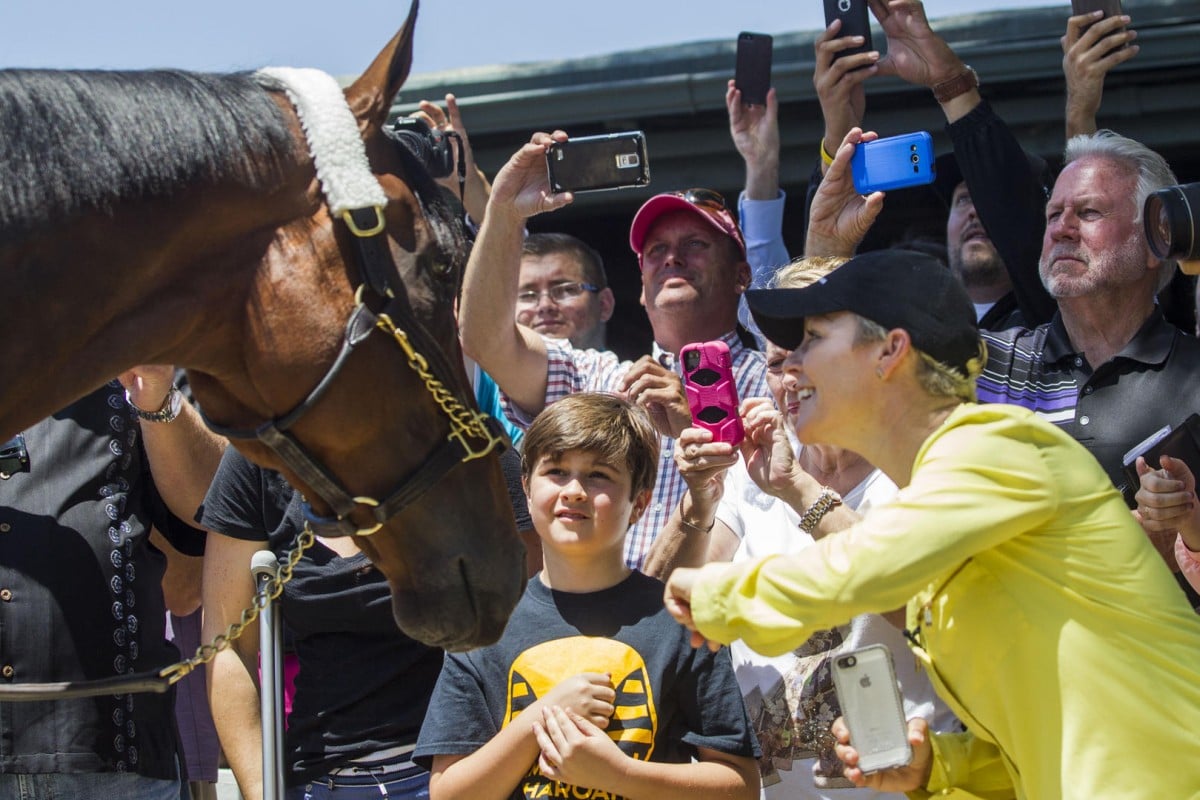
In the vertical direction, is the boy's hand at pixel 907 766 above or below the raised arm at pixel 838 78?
below

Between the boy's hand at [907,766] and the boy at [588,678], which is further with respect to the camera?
the boy at [588,678]

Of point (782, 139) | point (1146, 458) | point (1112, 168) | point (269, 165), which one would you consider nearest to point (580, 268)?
point (782, 139)

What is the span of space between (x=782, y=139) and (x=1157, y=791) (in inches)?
165

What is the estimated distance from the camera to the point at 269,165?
2328 millimetres

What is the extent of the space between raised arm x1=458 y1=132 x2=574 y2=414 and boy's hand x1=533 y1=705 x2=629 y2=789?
131 centimetres

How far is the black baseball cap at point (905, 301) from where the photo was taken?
8.39 ft

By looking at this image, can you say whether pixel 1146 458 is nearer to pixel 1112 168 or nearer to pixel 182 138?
pixel 1112 168

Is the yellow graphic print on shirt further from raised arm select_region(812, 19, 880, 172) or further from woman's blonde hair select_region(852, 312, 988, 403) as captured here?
raised arm select_region(812, 19, 880, 172)

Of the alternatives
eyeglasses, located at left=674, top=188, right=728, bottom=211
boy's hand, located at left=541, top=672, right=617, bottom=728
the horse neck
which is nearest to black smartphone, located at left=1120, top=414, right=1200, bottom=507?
boy's hand, located at left=541, top=672, right=617, bottom=728

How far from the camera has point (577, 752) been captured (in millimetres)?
2980

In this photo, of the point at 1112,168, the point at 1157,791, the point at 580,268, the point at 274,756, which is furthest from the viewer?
the point at 580,268

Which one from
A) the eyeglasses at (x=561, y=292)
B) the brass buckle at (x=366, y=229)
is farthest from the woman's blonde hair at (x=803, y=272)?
the eyeglasses at (x=561, y=292)

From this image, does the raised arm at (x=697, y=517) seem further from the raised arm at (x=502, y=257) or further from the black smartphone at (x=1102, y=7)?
the black smartphone at (x=1102, y=7)

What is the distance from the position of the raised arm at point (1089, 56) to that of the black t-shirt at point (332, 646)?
8.66 feet
